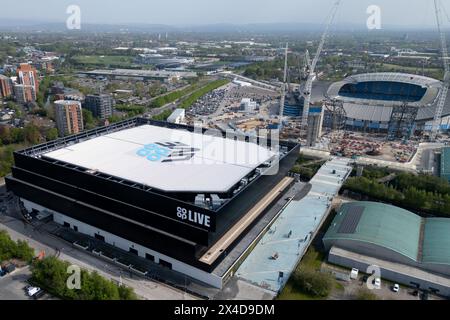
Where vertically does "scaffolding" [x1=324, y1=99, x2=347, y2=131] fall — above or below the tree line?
above

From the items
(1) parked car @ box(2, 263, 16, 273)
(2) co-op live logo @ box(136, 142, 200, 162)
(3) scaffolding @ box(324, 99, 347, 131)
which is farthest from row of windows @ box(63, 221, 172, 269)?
(3) scaffolding @ box(324, 99, 347, 131)

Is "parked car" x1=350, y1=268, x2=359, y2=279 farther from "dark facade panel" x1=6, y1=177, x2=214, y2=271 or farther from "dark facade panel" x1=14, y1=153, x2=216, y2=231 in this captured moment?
"dark facade panel" x1=14, y1=153, x2=216, y2=231

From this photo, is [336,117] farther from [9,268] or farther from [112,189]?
[9,268]

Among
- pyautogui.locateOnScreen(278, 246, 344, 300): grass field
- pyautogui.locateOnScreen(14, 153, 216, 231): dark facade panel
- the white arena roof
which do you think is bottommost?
pyautogui.locateOnScreen(278, 246, 344, 300): grass field

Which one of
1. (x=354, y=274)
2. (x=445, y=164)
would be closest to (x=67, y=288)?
(x=354, y=274)

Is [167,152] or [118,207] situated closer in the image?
[118,207]

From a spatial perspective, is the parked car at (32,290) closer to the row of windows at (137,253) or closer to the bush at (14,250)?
the bush at (14,250)

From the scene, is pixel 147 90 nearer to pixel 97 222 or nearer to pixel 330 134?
pixel 330 134
